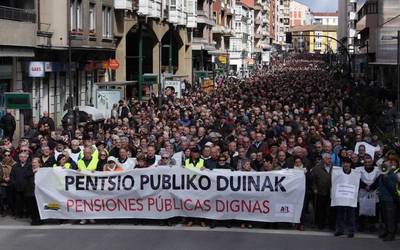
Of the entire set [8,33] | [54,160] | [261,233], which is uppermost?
[8,33]

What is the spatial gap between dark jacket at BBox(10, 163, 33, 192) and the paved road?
0.82 meters

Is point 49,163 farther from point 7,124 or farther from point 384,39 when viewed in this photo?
point 384,39

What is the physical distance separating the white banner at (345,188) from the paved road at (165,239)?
651 millimetres

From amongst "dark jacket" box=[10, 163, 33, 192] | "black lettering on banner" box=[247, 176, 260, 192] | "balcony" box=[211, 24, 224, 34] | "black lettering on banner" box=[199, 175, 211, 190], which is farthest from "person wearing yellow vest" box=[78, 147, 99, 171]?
"balcony" box=[211, 24, 224, 34]

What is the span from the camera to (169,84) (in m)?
47.0

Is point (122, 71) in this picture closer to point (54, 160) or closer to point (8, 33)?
point (8, 33)

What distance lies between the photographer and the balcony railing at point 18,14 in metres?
30.0

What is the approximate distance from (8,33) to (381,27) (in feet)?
113

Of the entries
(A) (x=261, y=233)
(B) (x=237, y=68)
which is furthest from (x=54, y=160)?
(B) (x=237, y=68)

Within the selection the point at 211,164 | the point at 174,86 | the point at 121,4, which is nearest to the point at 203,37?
the point at 121,4

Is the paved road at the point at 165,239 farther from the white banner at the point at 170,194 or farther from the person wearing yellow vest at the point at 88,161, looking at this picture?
the person wearing yellow vest at the point at 88,161

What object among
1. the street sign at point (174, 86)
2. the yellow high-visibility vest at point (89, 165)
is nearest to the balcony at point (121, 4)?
the street sign at point (174, 86)

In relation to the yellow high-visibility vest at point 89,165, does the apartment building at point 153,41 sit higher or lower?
higher

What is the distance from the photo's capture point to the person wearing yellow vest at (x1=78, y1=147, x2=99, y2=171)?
54.3 feet
